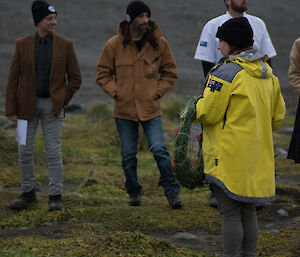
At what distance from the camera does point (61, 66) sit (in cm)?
593

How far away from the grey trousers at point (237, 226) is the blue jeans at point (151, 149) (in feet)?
6.35

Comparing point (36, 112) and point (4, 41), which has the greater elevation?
point (36, 112)

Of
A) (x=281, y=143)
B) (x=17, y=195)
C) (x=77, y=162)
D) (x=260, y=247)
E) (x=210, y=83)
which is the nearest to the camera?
(x=210, y=83)

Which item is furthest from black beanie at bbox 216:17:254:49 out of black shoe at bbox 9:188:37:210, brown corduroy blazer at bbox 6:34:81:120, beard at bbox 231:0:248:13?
black shoe at bbox 9:188:37:210

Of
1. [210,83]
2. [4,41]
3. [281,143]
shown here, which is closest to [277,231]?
[210,83]

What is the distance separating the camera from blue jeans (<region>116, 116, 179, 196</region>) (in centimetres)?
607

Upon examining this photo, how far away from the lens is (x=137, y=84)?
19.9ft

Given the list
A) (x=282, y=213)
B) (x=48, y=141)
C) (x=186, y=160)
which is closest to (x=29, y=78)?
(x=48, y=141)

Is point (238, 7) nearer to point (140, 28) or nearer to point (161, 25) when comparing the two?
point (140, 28)

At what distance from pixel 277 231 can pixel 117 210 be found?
1.46 meters

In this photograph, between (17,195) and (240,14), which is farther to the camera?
(17,195)

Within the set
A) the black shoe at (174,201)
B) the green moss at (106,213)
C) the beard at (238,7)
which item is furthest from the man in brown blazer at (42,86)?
the beard at (238,7)

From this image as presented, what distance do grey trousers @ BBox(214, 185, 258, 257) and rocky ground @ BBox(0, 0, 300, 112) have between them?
11.3 meters

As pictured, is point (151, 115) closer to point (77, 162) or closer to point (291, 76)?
point (291, 76)
